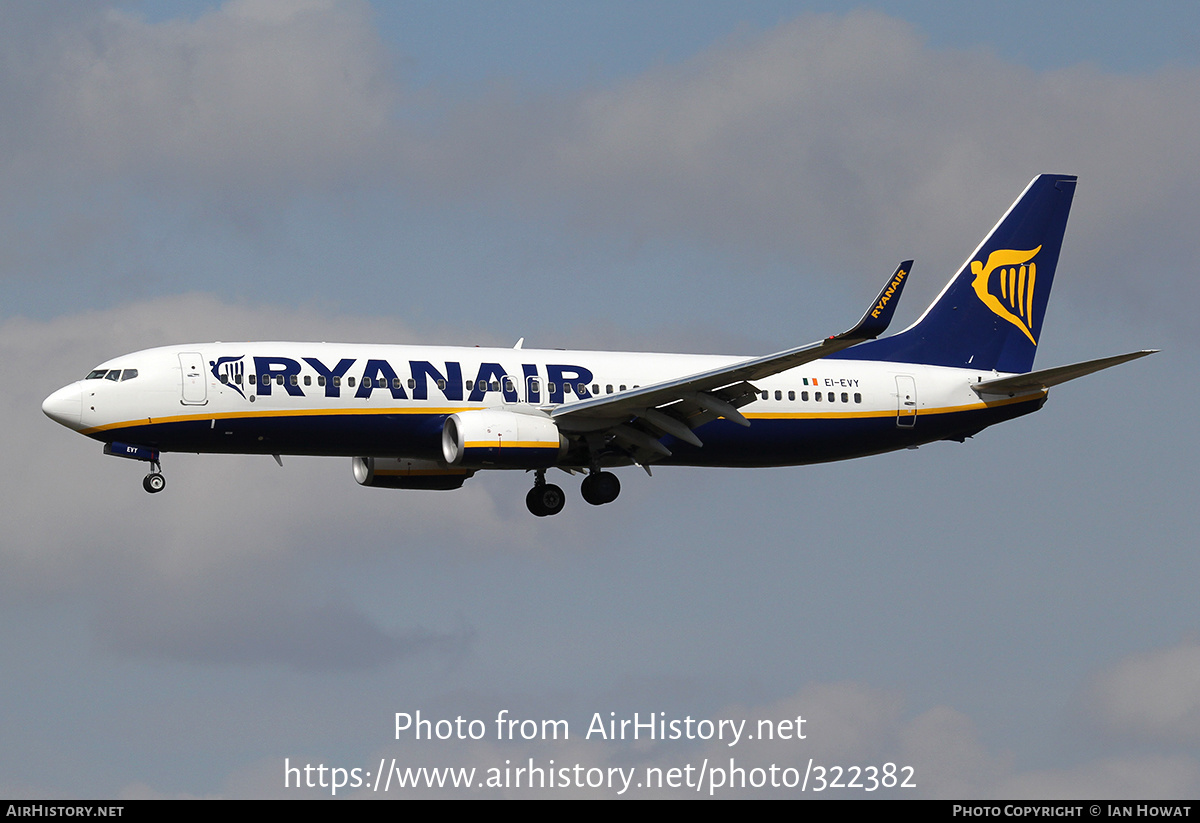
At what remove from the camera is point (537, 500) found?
55.0 meters

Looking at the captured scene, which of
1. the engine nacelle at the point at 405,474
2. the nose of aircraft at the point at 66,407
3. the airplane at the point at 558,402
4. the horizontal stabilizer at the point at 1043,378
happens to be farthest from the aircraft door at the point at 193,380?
the horizontal stabilizer at the point at 1043,378

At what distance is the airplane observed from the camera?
164 feet

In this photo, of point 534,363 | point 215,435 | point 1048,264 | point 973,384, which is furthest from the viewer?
point 1048,264

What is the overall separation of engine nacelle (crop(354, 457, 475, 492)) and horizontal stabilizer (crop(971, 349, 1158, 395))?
17198 mm

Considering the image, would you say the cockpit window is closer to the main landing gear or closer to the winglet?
the main landing gear

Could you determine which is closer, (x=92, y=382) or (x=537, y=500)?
(x=92, y=382)

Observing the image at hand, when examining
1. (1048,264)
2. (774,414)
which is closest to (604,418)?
(774,414)

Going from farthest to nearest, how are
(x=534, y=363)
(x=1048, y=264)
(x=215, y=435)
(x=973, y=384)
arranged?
(x=1048, y=264) < (x=973, y=384) < (x=534, y=363) < (x=215, y=435)

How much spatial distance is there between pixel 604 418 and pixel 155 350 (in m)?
13.0

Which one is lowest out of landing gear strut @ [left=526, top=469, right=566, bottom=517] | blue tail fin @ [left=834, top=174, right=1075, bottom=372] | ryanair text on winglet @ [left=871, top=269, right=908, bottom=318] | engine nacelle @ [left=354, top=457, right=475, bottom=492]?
landing gear strut @ [left=526, top=469, right=566, bottom=517]

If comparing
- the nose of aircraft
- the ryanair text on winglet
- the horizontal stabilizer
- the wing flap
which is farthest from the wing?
the nose of aircraft

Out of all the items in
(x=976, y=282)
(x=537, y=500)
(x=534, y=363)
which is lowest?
(x=537, y=500)

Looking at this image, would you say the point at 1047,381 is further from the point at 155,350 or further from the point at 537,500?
the point at 155,350

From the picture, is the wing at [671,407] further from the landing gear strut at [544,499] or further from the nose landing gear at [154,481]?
the nose landing gear at [154,481]
